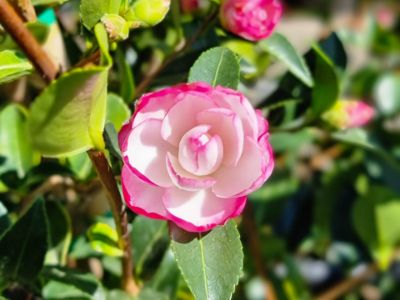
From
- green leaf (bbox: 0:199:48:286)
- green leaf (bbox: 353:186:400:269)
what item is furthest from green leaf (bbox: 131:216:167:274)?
green leaf (bbox: 353:186:400:269)

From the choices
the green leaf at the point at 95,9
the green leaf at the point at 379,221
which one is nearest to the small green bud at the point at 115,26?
the green leaf at the point at 95,9

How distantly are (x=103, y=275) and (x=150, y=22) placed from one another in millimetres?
401

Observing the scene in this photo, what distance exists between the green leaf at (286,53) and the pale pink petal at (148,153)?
9.9 inches

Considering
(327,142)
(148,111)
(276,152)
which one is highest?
(148,111)

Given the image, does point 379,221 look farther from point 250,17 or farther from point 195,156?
point 195,156

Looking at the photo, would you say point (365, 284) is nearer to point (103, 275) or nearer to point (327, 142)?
point (327, 142)

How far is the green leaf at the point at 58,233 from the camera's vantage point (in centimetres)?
83

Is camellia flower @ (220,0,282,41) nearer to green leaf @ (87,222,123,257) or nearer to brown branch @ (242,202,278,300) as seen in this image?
A: green leaf @ (87,222,123,257)

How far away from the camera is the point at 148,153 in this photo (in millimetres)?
611

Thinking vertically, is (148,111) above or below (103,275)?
above

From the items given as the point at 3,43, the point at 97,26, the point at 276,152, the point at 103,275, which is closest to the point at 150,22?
the point at 97,26

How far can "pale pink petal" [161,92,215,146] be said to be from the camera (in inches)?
23.4

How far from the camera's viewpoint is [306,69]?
849 millimetres

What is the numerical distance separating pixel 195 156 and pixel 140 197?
2.1 inches
